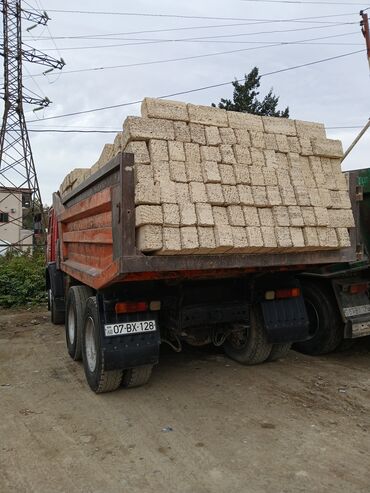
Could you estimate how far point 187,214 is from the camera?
11.8 ft

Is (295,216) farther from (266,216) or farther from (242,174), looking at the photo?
(242,174)

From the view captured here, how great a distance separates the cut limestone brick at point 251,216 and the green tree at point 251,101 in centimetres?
2037

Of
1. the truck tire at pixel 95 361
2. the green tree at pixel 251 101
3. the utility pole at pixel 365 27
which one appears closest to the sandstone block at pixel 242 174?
the truck tire at pixel 95 361

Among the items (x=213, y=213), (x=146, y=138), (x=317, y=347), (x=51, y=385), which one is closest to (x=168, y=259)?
(x=213, y=213)

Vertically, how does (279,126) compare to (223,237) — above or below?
above

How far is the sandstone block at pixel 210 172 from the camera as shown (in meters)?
3.78

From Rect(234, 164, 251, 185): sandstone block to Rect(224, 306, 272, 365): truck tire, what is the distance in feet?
6.95

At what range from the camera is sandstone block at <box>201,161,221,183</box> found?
3775 millimetres

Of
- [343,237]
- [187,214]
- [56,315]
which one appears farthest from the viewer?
[56,315]

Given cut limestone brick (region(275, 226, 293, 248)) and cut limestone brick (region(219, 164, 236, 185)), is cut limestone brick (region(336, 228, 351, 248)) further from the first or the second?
cut limestone brick (region(219, 164, 236, 185))

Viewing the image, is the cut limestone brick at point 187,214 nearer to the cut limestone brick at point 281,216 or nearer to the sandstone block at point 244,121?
the cut limestone brick at point 281,216

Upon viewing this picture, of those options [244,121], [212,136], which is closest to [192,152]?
[212,136]

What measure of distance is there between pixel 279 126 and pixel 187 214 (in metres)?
1.45

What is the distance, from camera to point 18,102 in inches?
866
